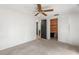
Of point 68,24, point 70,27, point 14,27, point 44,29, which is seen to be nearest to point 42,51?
point 14,27

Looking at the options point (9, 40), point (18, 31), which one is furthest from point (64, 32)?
point (9, 40)

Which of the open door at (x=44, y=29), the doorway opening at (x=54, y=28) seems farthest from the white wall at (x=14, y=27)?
the doorway opening at (x=54, y=28)

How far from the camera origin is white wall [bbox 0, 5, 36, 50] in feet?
14.4

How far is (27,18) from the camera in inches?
256

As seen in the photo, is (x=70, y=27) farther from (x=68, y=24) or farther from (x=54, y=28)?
(x=54, y=28)

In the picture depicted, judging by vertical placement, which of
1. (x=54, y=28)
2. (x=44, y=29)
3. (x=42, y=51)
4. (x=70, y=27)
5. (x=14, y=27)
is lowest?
(x=42, y=51)

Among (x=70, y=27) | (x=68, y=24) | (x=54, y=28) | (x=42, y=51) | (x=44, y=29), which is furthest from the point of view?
(x=44, y=29)

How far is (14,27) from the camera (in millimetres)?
5117

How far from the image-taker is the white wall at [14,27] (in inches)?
172

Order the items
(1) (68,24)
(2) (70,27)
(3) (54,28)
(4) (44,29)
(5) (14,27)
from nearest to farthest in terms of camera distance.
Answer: (5) (14,27), (2) (70,27), (1) (68,24), (3) (54,28), (4) (44,29)

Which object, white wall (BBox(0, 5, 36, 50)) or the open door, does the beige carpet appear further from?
the open door

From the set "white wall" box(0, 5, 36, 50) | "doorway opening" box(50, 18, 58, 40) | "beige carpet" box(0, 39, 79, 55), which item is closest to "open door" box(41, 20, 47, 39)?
"doorway opening" box(50, 18, 58, 40)

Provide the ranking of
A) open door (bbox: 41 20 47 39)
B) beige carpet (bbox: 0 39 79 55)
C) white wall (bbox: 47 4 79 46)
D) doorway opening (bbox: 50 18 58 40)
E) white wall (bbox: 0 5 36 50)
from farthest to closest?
open door (bbox: 41 20 47 39) < doorway opening (bbox: 50 18 58 40) < white wall (bbox: 47 4 79 46) < white wall (bbox: 0 5 36 50) < beige carpet (bbox: 0 39 79 55)
